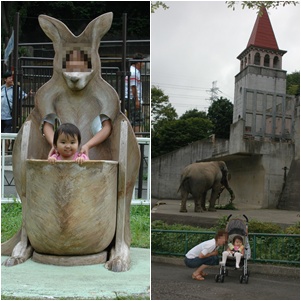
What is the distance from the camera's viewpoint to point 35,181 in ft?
7.76

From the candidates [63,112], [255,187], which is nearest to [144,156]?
[255,187]

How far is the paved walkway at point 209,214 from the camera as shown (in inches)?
144

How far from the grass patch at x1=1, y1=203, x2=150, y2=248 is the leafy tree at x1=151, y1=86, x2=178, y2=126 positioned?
78 centimetres

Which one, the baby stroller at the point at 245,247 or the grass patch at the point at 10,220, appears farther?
the grass patch at the point at 10,220

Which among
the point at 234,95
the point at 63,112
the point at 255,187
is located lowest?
the point at 255,187

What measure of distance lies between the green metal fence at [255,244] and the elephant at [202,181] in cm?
29

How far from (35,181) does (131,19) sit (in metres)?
9.40

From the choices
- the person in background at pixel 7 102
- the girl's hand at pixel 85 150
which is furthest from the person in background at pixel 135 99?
the girl's hand at pixel 85 150

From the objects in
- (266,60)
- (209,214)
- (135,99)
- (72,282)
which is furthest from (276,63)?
(135,99)

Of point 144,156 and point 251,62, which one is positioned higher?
point 251,62

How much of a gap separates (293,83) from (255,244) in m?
1.30

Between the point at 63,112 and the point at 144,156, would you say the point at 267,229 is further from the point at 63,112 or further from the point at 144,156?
the point at 63,112

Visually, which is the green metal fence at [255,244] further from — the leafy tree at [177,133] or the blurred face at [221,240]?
the leafy tree at [177,133]

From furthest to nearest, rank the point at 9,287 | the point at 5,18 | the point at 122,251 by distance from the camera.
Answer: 1. the point at 5,18
2. the point at 122,251
3. the point at 9,287
